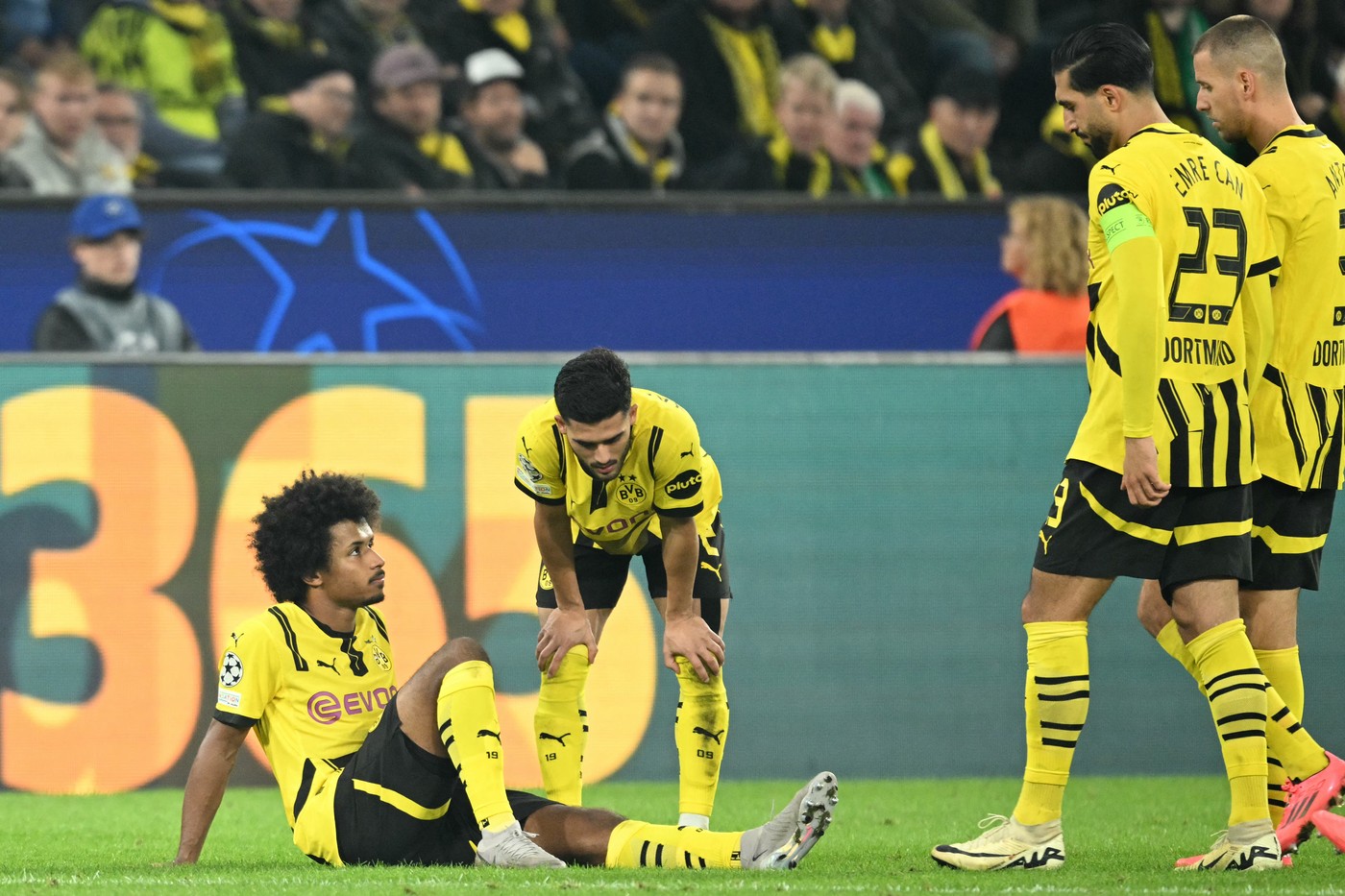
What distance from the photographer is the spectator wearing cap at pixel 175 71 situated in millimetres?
10391

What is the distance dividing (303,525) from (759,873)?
1706mm

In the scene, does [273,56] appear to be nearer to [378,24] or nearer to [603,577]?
[378,24]

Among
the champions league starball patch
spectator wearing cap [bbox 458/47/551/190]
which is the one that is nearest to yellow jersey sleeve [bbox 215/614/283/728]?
the champions league starball patch

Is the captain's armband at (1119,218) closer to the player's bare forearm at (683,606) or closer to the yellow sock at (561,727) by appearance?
the player's bare forearm at (683,606)

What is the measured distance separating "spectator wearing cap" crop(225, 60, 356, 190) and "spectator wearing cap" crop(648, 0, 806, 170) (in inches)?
81.0

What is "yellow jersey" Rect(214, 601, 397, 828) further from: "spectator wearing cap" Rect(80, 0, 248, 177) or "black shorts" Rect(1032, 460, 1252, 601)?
"spectator wearing cap" Rect(80, 0, 248, 177)

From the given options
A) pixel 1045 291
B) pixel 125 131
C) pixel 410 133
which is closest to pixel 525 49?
pixel 410 133

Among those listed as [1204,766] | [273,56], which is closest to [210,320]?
[273,56]

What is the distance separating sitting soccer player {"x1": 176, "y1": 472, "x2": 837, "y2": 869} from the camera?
15.7ft

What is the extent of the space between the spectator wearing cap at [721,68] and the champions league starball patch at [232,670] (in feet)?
21.4

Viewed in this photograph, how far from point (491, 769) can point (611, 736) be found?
3.25 metres

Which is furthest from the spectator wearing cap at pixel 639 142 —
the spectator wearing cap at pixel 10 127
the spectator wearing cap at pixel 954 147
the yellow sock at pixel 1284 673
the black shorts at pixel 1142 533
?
the black shorts at pixel 1142 533

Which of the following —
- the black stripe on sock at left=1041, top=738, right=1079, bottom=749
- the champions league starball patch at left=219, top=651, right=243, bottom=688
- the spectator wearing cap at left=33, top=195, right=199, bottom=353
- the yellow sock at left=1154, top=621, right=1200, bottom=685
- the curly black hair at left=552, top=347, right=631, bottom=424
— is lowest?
the black stripe on sock at left=1041, top=738, right=1079, bottom=749

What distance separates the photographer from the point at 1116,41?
15.8 ft
